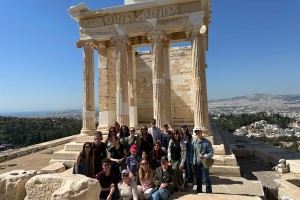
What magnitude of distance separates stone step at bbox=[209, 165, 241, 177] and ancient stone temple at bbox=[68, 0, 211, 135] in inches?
112

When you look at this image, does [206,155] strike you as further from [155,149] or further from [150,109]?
[150,109]

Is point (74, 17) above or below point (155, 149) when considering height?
above

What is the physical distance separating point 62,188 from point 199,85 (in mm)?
9784

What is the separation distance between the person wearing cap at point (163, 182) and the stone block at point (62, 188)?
6.27 ft

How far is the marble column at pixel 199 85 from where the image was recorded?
13.5 meters

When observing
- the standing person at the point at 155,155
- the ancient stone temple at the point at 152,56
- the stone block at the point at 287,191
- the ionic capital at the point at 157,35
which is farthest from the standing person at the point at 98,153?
the ionic capital at the point at 157,35

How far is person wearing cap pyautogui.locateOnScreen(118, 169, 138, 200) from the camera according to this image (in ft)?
22.2

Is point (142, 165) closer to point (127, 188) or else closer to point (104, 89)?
point (127, 188)

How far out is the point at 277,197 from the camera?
387 inches

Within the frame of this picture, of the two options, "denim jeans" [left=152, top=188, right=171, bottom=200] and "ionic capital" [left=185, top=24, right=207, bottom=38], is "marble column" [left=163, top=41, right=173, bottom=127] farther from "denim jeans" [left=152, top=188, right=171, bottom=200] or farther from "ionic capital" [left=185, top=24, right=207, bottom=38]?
"denim jeans" [left=152, top=188, right=171, bottom=200]

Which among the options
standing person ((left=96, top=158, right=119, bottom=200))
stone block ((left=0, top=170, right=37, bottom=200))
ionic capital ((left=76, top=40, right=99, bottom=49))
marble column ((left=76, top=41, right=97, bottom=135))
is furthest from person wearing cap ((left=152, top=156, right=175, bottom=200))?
ionic capital ((left=76, top=40, right=99, bottom=49))

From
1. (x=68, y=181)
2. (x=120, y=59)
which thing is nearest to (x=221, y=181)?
(x=68, y=181)

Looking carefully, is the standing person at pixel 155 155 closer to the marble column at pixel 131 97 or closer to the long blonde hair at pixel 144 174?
the long blonde hair at pixel 144 174

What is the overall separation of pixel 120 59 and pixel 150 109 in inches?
217
